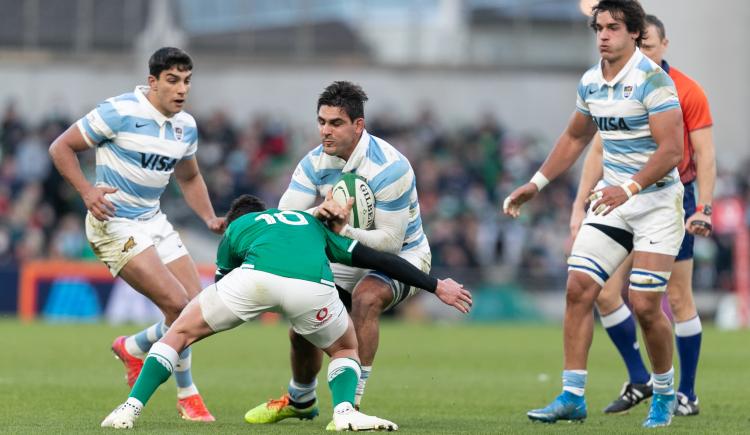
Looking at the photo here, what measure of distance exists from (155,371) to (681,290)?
167 inches

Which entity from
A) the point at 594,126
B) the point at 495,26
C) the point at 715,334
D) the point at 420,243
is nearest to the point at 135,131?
the point at 420,243

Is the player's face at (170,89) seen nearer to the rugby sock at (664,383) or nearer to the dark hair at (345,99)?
the dark hair at (345,99)

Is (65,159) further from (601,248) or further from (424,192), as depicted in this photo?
(424,192)

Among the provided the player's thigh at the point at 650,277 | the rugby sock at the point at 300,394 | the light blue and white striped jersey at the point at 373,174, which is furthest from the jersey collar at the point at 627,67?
the rugby sock at the point at 300,394

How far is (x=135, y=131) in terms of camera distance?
10008 mm

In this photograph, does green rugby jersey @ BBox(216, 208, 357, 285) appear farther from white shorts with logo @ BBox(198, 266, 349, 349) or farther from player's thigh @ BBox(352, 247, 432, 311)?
player's thigh @ BBox(352, 247, 432, 311)

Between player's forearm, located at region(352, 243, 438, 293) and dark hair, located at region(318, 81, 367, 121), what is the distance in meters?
0.90

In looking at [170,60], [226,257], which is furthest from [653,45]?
[226,257]

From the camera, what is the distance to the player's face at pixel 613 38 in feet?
29.5

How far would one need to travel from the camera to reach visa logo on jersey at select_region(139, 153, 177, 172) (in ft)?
33.0

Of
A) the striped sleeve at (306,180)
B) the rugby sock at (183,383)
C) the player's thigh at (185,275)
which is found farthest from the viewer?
the player's thigh at (185,275)

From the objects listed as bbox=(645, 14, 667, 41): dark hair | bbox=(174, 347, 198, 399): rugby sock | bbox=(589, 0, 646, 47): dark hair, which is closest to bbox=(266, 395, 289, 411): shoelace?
bbox=(174, 347, 198, 399): rugby sock

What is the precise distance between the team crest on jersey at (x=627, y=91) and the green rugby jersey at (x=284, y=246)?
82.7 inches

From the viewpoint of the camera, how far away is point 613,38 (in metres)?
8.99
